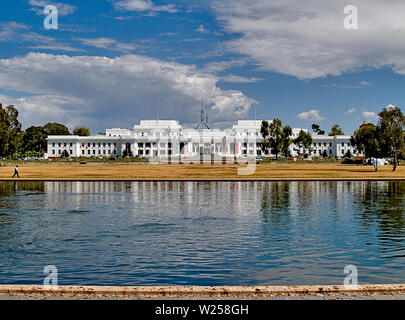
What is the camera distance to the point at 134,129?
631 ft

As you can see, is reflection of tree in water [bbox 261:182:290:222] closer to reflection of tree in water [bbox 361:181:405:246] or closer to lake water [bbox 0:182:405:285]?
lake water [bbox 0:182:405:285]

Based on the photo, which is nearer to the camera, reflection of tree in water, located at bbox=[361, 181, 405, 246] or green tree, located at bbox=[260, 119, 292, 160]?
reflection of tree in water, located at bbox=[361, 181, 405, 246]

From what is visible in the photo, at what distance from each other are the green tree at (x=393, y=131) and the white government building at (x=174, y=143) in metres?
96.8

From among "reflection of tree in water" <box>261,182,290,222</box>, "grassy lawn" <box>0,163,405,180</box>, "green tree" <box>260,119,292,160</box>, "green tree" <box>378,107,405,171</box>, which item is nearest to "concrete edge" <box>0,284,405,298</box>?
"reflection of tree in water" <box>261,182,290,222</box>

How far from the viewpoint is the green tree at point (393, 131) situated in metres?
72.3

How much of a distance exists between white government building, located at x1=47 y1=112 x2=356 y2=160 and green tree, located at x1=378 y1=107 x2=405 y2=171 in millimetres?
96848

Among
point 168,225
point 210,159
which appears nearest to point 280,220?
point 168,225

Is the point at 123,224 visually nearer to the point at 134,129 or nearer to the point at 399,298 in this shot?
the point at 399,298

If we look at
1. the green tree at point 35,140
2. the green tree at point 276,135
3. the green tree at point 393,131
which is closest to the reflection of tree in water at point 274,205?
the green tree at point 393,131

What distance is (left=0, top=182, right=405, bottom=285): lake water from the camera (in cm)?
1292

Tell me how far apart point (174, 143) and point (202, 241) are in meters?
158

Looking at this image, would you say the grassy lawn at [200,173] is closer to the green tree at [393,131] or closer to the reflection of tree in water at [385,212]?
the green tree at [393,131]

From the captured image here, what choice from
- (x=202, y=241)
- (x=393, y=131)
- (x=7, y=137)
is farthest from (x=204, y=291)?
(x=7, y=137)

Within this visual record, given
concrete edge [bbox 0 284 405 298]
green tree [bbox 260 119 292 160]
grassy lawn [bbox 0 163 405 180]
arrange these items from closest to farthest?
concrete edge [bbox 0 284 405 298] < grassy lawn [bbox 0 163 405 180] < green tree [bbox 260 119 292 160]
